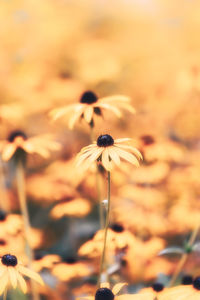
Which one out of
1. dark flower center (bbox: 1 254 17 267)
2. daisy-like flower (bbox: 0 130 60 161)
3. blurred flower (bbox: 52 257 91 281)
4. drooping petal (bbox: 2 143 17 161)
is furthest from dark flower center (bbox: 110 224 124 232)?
dark flower center (bbox: 1 254 17 267)

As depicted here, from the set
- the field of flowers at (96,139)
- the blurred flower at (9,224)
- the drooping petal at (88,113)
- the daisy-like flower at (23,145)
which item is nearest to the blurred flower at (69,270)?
the field of flowers at (96,139)

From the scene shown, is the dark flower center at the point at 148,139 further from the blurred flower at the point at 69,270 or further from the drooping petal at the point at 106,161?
the drooping petal at the point at 106,161

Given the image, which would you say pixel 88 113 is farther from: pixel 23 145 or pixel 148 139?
pixel 148 139

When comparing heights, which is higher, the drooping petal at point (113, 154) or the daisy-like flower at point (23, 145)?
the daisy-like flower at point (23, 145)

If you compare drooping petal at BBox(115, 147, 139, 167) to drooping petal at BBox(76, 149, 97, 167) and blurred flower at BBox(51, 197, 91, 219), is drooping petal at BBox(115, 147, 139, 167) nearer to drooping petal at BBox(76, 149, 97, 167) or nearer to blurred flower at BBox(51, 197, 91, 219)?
drooping petal at BBox(76, 149, 97, 167)

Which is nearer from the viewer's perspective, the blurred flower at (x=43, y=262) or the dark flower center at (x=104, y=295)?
the dark flower center at (x=104, y=295)

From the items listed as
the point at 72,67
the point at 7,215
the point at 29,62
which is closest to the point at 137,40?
the point at 72,67

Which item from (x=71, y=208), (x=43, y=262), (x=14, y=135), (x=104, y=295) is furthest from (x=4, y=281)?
(x=71, y=208)
